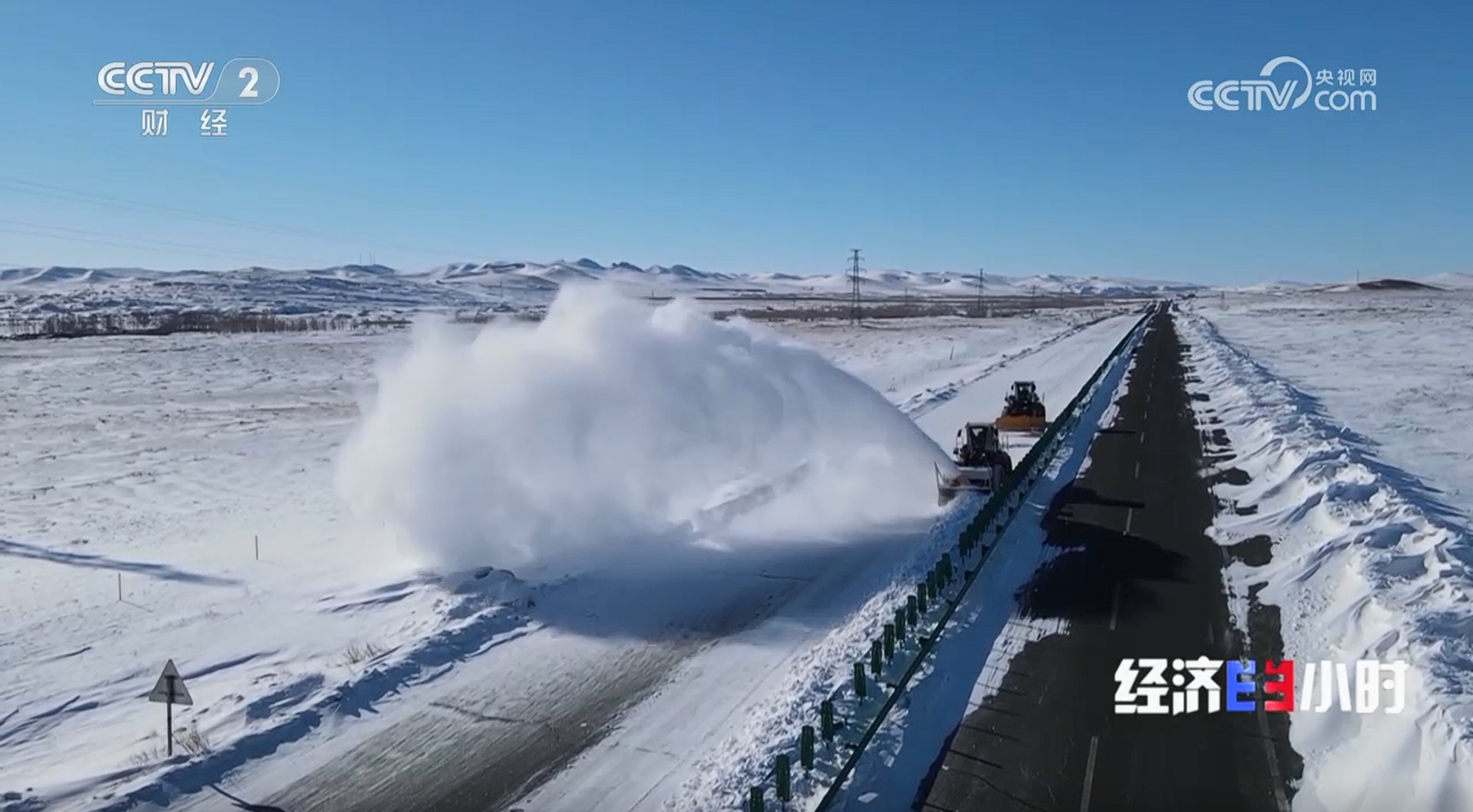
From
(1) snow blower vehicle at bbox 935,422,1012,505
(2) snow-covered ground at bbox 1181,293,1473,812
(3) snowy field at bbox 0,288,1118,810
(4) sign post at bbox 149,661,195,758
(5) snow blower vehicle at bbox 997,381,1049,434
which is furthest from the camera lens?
(5) snow blower vehicle at bbox 997,381,1049,434

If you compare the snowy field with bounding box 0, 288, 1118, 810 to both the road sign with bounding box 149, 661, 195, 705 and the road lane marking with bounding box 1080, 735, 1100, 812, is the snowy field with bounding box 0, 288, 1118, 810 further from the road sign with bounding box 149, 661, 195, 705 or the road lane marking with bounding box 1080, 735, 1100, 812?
the road lane marking with bounding box 1080, 735, 1100, 812

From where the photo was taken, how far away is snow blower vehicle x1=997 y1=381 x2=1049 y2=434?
131 feet

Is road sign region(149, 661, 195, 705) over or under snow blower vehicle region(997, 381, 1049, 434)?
under

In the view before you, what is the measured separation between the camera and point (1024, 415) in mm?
40500

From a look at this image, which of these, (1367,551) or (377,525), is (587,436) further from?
(1367,551)

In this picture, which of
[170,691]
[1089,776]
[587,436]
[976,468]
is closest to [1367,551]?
[976,468]

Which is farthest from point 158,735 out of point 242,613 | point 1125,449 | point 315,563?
point 1125,449

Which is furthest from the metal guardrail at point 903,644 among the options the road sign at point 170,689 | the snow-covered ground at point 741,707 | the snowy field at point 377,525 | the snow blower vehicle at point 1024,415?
the snow blower vehicle at point 1024,415

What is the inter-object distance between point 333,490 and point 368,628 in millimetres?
14228

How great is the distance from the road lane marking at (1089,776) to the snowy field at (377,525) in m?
5.09

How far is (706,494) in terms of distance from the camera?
91.2 feet

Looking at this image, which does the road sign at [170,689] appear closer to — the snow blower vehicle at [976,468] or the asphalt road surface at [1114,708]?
the asphalt road surface at [1114,708]

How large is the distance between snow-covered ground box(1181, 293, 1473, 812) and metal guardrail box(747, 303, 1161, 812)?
17.0 ft

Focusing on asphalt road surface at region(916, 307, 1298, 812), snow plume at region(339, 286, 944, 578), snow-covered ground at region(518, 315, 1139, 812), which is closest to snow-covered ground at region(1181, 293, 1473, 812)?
asphalt road surface at region(916, 307, 1298, 812)
